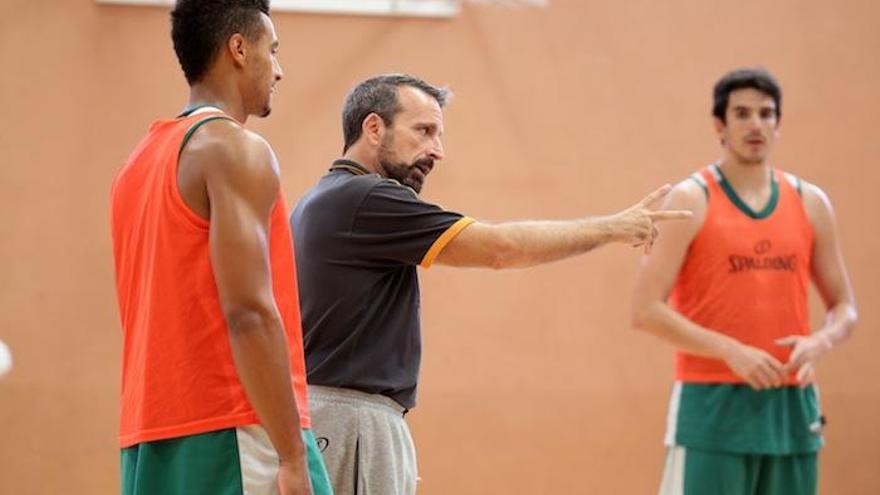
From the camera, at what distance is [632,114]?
510cm

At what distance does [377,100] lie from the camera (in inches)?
116

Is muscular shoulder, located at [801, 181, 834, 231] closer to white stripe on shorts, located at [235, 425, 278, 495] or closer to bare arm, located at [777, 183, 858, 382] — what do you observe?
bare arm, located at [777, 183, 858, 382]

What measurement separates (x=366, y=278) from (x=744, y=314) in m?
1.58

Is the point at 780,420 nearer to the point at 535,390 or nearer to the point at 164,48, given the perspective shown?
the point at 535,390

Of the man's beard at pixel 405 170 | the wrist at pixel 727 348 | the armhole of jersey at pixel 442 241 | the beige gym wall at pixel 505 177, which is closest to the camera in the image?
the armhole of jersey at pixel 442 241

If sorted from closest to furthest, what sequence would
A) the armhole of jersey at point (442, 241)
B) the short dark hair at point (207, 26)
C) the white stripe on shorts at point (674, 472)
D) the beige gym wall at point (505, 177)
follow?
the short dark hair at point (207, 26)
the armhole of jersey at point (442, 241)
the white stripe on shorts at point (674, 472)
the beige gym wall at point (505, 177)

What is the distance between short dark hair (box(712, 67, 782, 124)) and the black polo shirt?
1.76 m

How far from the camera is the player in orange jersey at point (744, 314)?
373cm

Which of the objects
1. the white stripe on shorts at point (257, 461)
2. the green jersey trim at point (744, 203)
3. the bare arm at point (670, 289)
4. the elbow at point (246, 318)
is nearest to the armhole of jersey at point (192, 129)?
the elbow at point (246, 318)

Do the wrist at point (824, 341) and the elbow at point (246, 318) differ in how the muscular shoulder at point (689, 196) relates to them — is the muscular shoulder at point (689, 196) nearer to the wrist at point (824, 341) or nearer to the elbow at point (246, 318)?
the wrist at point (824, 341)

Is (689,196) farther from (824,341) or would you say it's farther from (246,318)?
(246,318)

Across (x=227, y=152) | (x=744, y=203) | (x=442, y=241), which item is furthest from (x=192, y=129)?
(x=744, y=203)

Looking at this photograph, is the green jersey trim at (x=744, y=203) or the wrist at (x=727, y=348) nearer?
the wrist at (x=727, y=348)

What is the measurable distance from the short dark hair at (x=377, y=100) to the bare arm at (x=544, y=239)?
1.40ft
